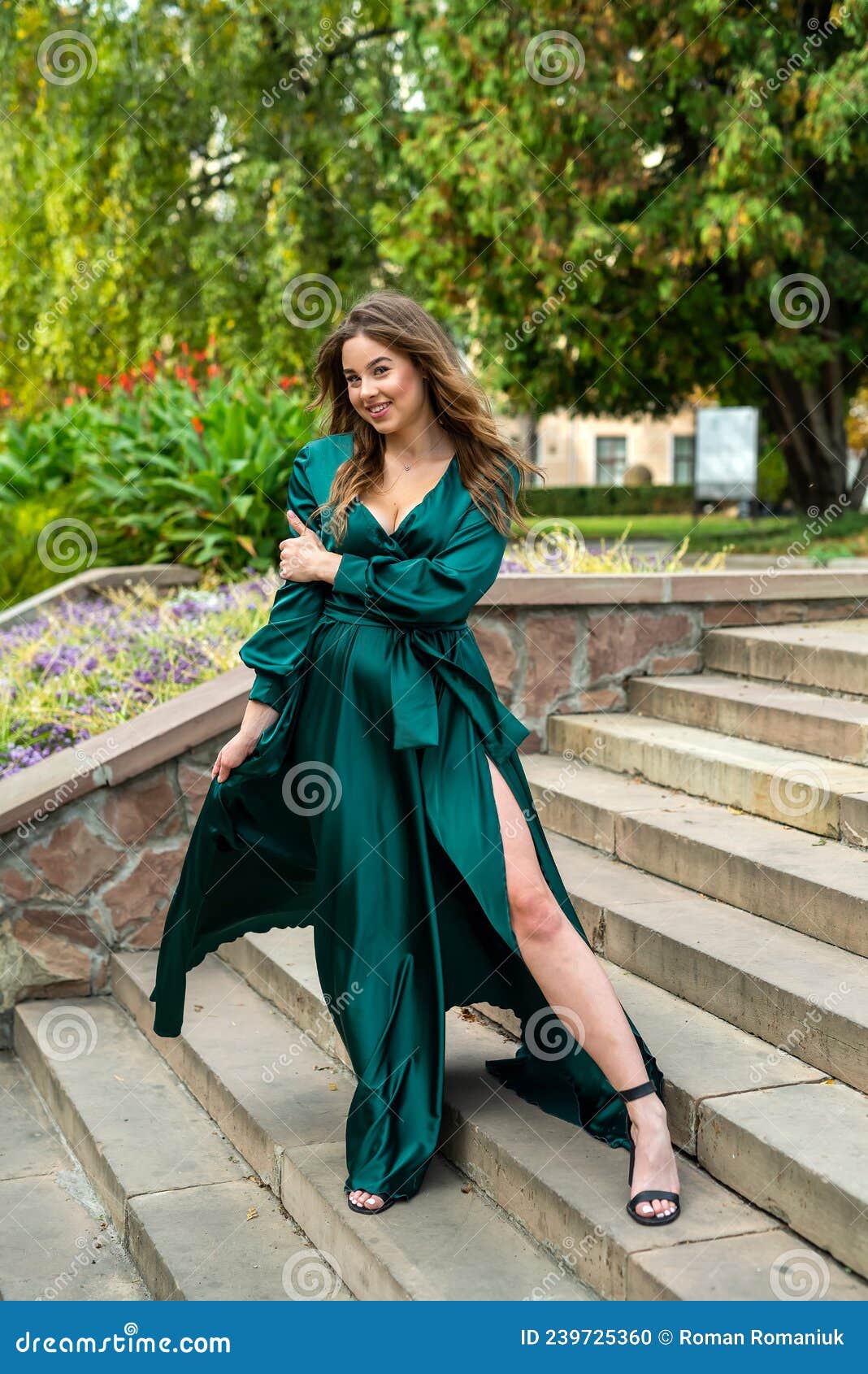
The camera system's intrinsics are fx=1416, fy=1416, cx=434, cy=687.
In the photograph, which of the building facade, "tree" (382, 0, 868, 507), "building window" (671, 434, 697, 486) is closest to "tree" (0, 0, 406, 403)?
"tree" (382, 0, 868, 507)

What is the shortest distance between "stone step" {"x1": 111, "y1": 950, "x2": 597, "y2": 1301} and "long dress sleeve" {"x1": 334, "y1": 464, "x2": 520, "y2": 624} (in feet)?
4.24

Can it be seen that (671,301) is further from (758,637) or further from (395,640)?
(395,640)

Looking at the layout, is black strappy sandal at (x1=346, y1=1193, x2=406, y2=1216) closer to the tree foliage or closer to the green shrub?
the tree foliage

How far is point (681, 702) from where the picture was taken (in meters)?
5.41

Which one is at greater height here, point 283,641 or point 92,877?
point 283,641

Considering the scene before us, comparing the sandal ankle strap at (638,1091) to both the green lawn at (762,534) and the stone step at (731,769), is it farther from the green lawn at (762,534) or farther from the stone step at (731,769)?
the green lawn at (762,534)

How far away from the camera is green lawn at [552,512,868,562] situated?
1187 cm

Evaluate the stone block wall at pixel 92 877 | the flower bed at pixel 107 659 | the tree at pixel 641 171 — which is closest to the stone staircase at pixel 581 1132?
the stone block wall at pixel 92 877

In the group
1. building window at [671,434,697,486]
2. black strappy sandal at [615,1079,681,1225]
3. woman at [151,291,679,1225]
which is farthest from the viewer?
building window at [671,434,697,486]

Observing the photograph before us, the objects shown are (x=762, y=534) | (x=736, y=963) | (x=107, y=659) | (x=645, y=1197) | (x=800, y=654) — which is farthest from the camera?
(x=762, y=534)

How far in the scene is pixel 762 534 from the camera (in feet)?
47.5

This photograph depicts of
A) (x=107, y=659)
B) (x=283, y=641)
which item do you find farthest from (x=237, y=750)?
(x=107, y=659)

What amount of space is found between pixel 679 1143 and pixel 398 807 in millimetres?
962

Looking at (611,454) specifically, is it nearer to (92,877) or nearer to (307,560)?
(92,877)
